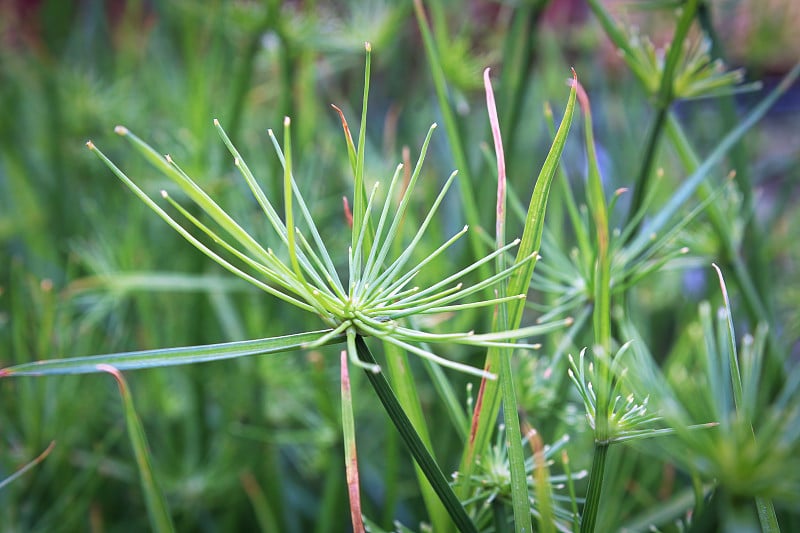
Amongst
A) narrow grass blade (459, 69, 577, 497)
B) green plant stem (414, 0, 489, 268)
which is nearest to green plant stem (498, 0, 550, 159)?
green plant stem (414, 0, 489, 268)

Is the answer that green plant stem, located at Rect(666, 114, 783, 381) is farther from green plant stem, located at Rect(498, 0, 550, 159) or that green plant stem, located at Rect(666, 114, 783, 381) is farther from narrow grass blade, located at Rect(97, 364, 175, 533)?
narrow grass blade, located at Rect(97, 364, 175, 533)

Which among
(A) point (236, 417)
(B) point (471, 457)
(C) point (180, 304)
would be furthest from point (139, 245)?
(B) point (471, 457)

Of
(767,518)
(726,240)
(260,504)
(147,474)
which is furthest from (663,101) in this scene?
(260,504)

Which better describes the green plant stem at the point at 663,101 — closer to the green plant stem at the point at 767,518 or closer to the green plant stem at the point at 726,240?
the green plant stem at the point at 726,240

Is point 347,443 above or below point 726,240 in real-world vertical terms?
below

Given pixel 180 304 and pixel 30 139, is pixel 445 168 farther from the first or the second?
→ pixel 30 139

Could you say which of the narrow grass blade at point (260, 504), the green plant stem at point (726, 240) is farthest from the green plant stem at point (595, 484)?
the narrow grass blade at point (260, 504)

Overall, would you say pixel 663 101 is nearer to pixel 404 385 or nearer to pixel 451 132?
pixel 451 132
